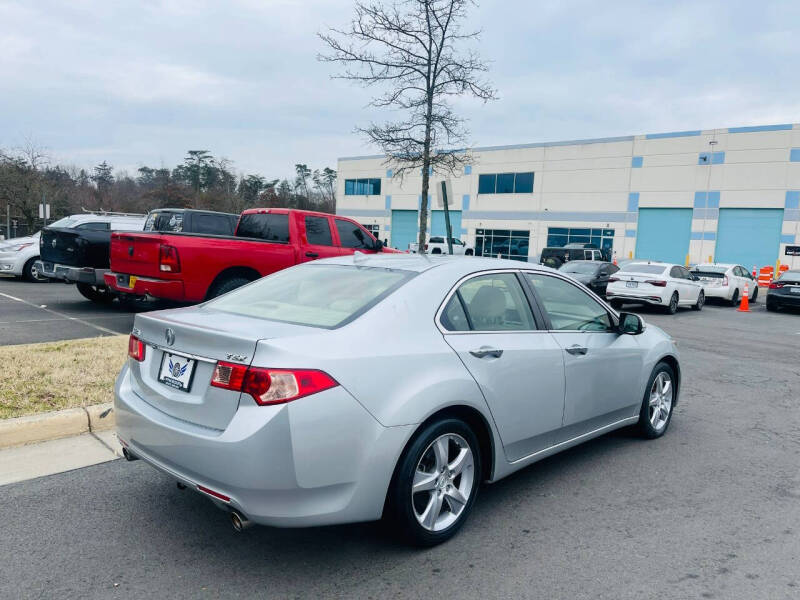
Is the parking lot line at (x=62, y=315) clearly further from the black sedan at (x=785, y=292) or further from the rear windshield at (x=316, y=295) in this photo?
the black sedan at (x=785, y=292)

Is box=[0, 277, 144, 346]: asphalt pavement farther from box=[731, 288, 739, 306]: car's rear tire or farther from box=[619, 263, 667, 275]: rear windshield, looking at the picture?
box=[731, 288, 739, 306]: car's rear tire

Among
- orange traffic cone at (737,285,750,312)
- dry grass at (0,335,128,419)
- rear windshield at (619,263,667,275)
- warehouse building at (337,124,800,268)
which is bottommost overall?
orange traffic cone at (737,285,750,312)

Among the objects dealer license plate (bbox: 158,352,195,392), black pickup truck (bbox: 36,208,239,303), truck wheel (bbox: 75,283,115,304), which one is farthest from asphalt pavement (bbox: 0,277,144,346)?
dealer license plate (bbox: 158,352,195,392)

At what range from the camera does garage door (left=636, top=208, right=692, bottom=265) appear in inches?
1463

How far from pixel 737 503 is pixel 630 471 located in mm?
721

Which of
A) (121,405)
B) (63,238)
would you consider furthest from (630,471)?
(63,238)

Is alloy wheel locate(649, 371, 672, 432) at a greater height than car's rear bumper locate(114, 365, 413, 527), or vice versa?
car's rear bumper locate(114, 365, 413, 527)

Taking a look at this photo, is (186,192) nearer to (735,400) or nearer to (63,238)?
(63,238)

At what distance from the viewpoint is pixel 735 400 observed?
6660 millimetres

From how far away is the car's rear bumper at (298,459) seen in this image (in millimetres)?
2617

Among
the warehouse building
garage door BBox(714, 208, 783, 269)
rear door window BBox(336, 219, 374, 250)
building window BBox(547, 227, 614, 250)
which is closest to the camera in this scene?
rear door window BBox(336, 219, 374, 250)

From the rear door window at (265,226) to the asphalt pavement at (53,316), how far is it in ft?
8.38

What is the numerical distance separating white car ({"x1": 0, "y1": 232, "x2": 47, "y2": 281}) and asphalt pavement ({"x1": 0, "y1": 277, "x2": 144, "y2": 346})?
1.44m

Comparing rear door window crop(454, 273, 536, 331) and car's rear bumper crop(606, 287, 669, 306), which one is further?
car's rear bumper crop(606, 287, 669, 306)
